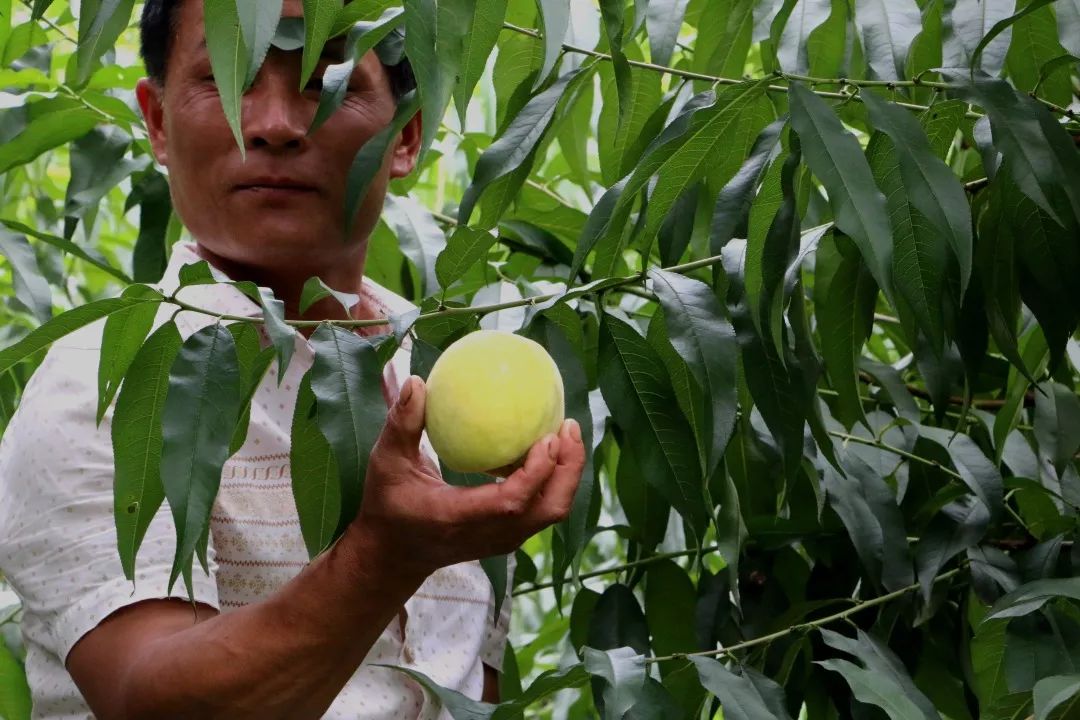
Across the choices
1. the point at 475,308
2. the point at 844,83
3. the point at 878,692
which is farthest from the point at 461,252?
the point at 878,692

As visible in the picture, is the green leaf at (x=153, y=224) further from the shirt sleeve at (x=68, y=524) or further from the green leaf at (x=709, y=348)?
the green leaf at (x=709, y=348)

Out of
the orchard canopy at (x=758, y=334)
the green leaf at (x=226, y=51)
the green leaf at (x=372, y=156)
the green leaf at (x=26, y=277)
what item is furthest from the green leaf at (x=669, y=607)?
the green leaf at (x=226, y=51)

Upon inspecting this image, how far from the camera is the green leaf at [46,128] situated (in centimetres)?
145

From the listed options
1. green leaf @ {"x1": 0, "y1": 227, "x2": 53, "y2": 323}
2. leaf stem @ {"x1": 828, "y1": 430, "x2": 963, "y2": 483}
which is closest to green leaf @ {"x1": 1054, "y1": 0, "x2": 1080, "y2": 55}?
leaf stem @ {"x1": 828, "y1": 430, "x2": 963, "y2": 483}

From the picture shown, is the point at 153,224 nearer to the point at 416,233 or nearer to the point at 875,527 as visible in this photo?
the point at 416,233

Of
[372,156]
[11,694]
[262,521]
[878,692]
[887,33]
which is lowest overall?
[11,694]

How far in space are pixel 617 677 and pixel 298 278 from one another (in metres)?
0.55

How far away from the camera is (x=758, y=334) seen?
88cm

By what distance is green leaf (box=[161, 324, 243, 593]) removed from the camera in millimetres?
747

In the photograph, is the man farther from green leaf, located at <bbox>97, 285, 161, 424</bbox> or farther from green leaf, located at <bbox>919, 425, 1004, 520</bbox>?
green leaf, located at <bbox>919, 425, 1004, 520</bbox>

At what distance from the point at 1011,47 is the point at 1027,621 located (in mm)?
388

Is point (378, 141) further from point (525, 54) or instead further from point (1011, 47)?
point (1011, 47)

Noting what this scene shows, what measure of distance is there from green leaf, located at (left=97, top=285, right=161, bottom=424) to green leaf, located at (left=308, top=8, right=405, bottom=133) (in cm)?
14

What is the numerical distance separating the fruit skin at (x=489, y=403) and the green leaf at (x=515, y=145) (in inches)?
5.2
